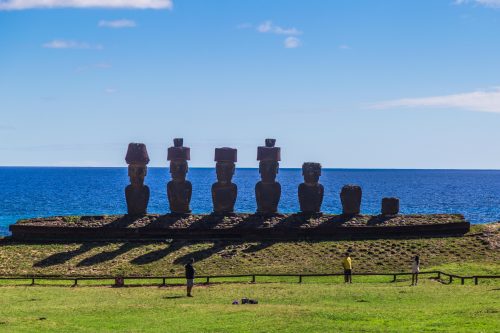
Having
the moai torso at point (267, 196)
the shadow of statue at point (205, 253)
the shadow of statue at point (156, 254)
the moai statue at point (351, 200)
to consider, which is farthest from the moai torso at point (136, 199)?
the moai statue at point (351, 200)

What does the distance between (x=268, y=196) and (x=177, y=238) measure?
796 cm

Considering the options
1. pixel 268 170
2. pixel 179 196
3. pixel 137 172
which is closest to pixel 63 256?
pixel 137 172

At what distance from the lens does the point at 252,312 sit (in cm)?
2761

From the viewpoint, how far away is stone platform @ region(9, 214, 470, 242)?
1982 inches

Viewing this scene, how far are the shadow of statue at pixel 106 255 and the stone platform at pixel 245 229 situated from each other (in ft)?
7.96

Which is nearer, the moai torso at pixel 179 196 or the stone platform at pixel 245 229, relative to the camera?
the stone platform at pixel 245 229

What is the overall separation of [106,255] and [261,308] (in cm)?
1974

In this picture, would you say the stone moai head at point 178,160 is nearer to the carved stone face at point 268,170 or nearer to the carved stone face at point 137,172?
the carved stone face at point 137,172

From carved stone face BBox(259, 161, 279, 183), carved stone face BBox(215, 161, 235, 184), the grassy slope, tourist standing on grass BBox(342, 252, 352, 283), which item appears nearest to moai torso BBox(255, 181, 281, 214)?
carved stone face BBox(259, 161, 279, 183)

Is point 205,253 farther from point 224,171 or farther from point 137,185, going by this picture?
point 137,185

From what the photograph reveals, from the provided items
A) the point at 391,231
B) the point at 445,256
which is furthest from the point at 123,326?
the point at 391,231

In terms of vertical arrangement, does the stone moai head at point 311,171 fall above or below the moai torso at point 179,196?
above

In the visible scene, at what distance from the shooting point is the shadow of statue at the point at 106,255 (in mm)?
44812

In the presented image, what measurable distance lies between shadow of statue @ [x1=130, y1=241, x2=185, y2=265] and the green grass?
7.48 m
